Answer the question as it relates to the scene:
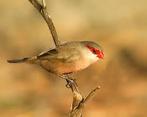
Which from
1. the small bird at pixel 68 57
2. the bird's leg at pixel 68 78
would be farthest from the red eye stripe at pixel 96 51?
the bird's leg at pixel 68 78

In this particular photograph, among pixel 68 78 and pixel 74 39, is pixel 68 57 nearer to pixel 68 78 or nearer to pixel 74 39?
pixel 68 78

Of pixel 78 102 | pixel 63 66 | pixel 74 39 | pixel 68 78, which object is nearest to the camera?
pixel 78 102

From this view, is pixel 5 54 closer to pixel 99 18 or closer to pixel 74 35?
pixel 74 35

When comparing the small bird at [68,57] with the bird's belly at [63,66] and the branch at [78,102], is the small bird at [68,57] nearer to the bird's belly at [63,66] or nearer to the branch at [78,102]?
the bird's belly at [63,66]

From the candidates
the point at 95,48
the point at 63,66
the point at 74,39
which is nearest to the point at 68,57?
the point at 63,66

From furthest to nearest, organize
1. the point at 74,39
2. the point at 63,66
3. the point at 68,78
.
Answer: the point at 74,39 → the point at 63,66 → the point at 68,78

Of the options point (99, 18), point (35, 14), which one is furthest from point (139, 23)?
point (35, 14)
